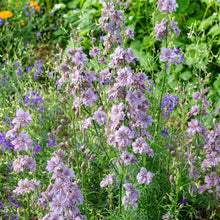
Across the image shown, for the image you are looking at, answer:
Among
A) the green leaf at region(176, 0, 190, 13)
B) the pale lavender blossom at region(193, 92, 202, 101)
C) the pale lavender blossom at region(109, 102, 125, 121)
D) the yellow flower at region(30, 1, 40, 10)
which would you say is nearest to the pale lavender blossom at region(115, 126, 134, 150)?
the pale lavender blossom at region(109, 102, 125, 121)

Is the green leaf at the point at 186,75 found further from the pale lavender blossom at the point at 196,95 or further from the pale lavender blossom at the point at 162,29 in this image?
the pale lavender blossom at the point at 162,29

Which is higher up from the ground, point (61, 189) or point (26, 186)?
point (61, 189)

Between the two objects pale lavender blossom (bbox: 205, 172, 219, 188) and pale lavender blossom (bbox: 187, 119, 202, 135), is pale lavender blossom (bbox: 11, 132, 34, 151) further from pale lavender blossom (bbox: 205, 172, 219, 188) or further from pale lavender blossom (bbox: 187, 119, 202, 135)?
pale lavender blossom (bbox: 205, 172, 219, 188)

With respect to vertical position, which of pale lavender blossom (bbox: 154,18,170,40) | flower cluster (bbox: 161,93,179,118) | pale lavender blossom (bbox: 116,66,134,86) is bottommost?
flower cluster (bbox: 161,93,179,118)

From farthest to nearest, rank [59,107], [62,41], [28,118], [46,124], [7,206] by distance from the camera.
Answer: [62,41] < [59,107] < [46,124] < [7,206] < [28,118]

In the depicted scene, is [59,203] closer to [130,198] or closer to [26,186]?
[26,186]

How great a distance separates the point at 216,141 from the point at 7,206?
1721 millimetres

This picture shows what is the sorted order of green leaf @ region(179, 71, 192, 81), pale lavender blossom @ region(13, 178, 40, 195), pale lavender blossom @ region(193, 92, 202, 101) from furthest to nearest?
green leaf @ region(179, 71, 192, 81)
pale lavender blossom @ region(193, 92, 202, 101)
pale lavender blossom @ region(13, 178, 40, 195)

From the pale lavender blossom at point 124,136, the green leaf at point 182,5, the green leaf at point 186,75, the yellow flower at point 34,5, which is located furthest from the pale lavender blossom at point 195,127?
the yellow flower at point 34,5

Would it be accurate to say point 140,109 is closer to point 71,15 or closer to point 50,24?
point 71,15

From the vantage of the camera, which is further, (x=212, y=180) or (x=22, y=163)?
(x=212, y=180)

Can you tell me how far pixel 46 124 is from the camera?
3.34 m

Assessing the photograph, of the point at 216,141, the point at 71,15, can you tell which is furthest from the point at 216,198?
the point at 71,15

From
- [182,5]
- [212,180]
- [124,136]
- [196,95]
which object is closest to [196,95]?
Result: [196,95]
